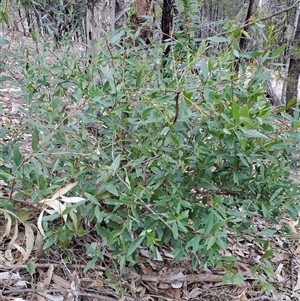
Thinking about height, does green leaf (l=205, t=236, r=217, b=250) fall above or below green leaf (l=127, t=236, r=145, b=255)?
above

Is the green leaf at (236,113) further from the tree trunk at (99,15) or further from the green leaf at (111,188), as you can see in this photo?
the tree trunk at (99,15)

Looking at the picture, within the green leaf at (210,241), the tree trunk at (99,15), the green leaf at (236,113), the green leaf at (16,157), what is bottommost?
the green leaf at (210,241)

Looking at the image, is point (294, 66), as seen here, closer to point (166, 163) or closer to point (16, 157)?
point (166, 163)

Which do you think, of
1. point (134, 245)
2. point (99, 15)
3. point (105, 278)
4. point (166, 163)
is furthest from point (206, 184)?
point (99, 15)

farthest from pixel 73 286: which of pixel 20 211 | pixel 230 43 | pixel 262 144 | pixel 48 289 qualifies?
pixel 230 43

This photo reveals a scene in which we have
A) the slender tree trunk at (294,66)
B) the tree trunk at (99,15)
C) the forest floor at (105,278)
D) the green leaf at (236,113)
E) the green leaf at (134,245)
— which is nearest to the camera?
the green leaf at (236,113)

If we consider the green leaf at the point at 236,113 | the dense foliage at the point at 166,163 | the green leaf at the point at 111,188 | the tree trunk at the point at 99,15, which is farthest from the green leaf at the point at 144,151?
the tree trunk at the point at 99,15

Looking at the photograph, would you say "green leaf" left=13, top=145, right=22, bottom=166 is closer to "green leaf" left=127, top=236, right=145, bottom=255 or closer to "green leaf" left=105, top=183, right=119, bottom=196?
"green leaf" left=105, top=183, right=119, bottom=196

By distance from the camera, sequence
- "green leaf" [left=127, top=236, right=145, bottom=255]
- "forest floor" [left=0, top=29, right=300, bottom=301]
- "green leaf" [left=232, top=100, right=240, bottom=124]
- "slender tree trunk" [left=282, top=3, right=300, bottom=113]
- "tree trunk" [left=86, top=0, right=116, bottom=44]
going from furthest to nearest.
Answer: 1. "slender tree trunk" [left=282, top=3, right=300, bottom=113]
2. "tree trunk" [left=86, top=0, right=116, bottom=44]
3. "forest floor" [left=0, top=29, right=300, bottom=301]
4. "green leaf" [left=127, top=236, right=145, bottom=255]
5. "green leaf" [left=232, top=100, right=240, bottom=124]

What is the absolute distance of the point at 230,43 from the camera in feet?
3.08

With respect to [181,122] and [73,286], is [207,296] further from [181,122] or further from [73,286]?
[181,122]

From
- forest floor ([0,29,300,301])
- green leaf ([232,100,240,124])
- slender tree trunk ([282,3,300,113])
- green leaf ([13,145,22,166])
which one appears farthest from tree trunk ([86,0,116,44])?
slender tree trunk ([282,3,300,113])

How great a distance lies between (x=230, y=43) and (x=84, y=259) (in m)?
0.77

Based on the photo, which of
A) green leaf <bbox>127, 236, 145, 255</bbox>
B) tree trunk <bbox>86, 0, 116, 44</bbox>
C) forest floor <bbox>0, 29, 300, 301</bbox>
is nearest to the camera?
green leaf <bbox>127, 236, 145, 255</bbox>
